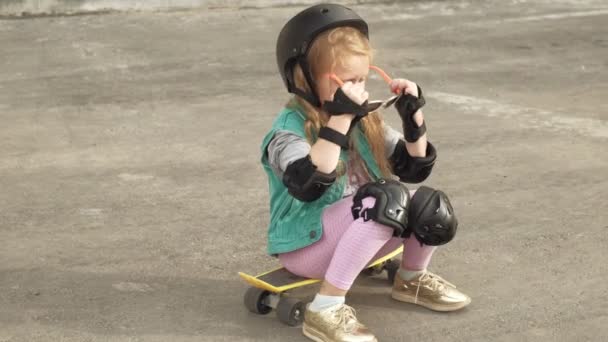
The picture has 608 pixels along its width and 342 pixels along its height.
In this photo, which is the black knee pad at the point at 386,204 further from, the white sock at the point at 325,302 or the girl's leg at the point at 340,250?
the white sock at the point at 325,302

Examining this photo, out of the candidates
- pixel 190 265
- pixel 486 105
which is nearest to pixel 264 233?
pixel 190 265

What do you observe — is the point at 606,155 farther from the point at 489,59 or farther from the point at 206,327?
the point at 206,327

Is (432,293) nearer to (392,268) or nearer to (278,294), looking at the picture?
(392,268)

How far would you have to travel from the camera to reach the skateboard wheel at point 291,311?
12.9 feet

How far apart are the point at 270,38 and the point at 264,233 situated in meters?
3.48

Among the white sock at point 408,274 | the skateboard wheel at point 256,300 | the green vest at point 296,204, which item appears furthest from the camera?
the white sock at point 408,274

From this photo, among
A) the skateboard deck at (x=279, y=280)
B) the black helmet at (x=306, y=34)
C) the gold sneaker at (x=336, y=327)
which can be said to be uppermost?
the black helmet at (x=306, y=34)

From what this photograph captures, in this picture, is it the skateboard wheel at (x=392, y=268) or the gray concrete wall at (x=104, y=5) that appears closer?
the skateboard wheel at (x=392, y=268)

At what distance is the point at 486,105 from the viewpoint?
6738mm

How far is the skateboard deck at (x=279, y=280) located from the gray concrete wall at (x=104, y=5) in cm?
498

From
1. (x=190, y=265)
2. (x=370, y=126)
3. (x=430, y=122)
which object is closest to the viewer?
(x=370, y=126)

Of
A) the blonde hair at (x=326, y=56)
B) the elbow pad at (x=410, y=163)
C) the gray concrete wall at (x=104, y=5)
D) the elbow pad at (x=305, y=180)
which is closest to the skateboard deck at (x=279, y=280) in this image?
the elbow pad at (x=410, y=163)

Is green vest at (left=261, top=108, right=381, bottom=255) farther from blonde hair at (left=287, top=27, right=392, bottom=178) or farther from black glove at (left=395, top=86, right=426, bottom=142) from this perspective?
black glove at (left=395, top=86, right=426, bottom=142)

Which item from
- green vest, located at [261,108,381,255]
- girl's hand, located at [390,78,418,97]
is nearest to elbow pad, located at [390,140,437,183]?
green vest, located at [261,108,381,255]
